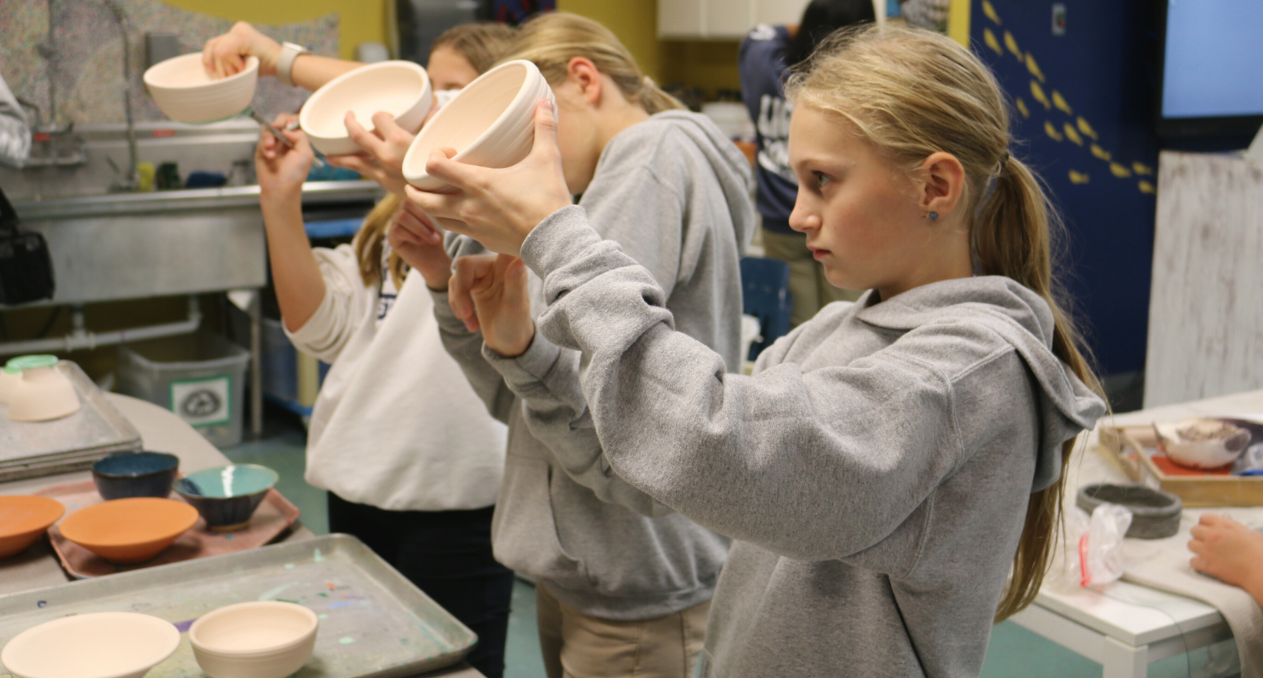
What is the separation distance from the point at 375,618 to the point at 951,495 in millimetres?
682

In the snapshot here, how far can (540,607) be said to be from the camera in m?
1.44

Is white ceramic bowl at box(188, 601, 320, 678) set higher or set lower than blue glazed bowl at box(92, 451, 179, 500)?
higher

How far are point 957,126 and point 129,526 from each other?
1.14 metres

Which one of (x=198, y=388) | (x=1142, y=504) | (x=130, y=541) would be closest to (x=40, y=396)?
(x=130, y=541)

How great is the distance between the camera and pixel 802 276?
3.95 m

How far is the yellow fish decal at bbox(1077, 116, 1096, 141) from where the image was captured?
4426 millimetres

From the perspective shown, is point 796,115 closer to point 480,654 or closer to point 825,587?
point 825,587

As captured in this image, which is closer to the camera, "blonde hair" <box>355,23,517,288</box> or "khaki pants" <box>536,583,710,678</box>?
"khaki pants" <box>536,583,710,678</box>

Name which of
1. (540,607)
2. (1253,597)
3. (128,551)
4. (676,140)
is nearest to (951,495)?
(676,140)

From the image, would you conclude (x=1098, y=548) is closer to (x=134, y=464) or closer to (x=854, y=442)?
(x=854, y=442)

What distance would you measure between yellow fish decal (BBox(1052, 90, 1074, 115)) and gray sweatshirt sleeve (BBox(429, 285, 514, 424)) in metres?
3.72

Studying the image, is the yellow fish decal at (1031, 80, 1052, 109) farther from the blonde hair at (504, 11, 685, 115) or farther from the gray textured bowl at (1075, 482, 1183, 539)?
the blonde hair at (504, 11, 685, 115)

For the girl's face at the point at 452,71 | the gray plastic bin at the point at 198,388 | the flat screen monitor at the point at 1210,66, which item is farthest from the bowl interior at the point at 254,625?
the flat screen monitor at the point at 1210,66

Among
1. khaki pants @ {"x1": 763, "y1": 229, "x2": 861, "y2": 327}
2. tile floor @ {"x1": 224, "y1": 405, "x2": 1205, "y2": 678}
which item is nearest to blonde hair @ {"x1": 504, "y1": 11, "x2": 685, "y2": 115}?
tile floor @ {"x1": 224, "y1": 405, "x2": 1205, "y2": 678}
